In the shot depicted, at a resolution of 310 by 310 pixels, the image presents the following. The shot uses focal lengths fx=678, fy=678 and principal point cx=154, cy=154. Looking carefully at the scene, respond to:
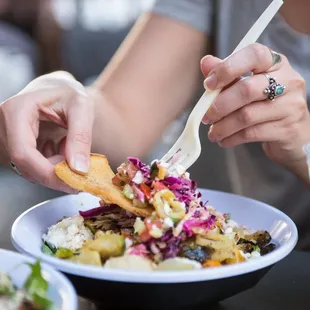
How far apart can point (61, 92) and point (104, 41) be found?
2.99 m

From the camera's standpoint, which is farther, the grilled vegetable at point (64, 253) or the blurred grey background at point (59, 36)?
the blurred grey background at point (59, 36)

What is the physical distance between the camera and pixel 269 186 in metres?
1.54

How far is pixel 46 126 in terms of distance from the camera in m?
1.22

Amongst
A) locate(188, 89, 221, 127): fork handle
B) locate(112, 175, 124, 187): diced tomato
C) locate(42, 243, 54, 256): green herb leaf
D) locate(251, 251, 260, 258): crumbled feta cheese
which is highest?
locate(188, 89, 221, 127): fork handle

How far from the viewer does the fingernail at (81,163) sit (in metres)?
0.97

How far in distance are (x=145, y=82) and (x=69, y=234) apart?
70cm

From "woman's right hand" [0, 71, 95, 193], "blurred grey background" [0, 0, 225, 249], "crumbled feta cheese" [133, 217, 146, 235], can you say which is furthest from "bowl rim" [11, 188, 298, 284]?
"blurred grey background" [0, 0, 225, 249]

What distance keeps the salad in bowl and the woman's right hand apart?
0.03 metres

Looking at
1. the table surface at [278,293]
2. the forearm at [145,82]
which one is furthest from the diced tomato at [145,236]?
the forearm at [145,82]

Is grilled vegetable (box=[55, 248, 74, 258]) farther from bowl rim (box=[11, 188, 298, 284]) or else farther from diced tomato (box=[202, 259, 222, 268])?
diced tomato (box=[202, 259, 222, 268])

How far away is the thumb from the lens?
0.98 meters

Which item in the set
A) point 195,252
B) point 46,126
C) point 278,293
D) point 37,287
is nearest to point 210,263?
point 195,252

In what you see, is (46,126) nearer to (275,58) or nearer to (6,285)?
(275,58)

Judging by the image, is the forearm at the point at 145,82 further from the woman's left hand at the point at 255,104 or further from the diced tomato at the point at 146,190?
the diced tomato at the point at 146,190
